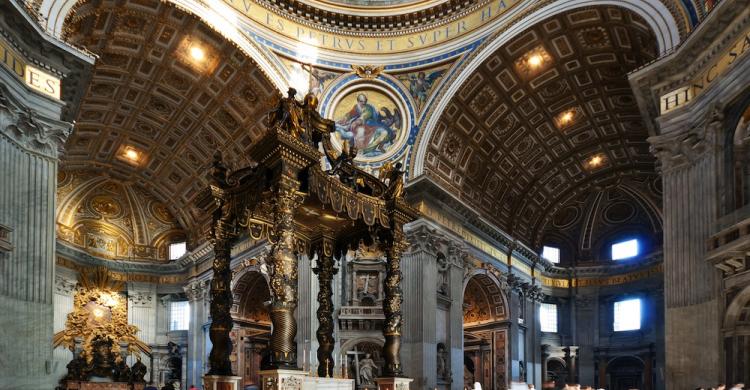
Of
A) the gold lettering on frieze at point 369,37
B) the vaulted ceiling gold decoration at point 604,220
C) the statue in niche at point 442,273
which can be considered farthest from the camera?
the vaulted ceiling gold decoration at point 604,220

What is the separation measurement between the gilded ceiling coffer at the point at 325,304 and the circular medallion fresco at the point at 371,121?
8624 millimetres

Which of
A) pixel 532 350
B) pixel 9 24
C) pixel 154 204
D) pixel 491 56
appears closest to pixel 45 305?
pixel 9 24

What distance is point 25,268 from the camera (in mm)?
10070

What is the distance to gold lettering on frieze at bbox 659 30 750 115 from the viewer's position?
1047 centimetres

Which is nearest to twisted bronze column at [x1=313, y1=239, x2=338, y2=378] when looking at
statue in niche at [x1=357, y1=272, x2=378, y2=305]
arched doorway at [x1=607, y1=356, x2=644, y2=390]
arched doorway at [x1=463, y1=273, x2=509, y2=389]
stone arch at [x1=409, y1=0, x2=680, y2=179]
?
statue in niche at [x1=357, y1=272, x2=378, y2=305]

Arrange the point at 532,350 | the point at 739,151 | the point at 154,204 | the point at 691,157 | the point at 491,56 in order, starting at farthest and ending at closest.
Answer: the point at 154,204 < the point at 532,350 < the point at 491,56 < the point at 691,157 < the point at 739,151

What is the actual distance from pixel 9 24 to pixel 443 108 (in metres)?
12.5

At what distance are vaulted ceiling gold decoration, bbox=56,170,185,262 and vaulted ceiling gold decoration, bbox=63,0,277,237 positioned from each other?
106cm

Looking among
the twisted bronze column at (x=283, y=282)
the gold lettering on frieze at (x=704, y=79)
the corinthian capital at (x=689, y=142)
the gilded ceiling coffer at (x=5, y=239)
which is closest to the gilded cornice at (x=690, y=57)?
the gold lettering on frieze at (x=704, y=79)

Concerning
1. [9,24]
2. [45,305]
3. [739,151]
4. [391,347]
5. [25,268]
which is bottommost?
[391,347]

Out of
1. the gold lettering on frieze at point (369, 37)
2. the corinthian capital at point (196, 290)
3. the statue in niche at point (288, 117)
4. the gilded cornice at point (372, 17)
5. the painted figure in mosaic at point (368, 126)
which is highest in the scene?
the gilded cornice at point (372, 17)

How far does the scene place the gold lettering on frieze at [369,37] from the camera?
727 inches

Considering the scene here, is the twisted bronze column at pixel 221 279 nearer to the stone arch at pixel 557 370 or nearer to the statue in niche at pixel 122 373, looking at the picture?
the statue in niche at pixel 122 373

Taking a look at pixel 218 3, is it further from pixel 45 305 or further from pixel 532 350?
pixel 532 350
